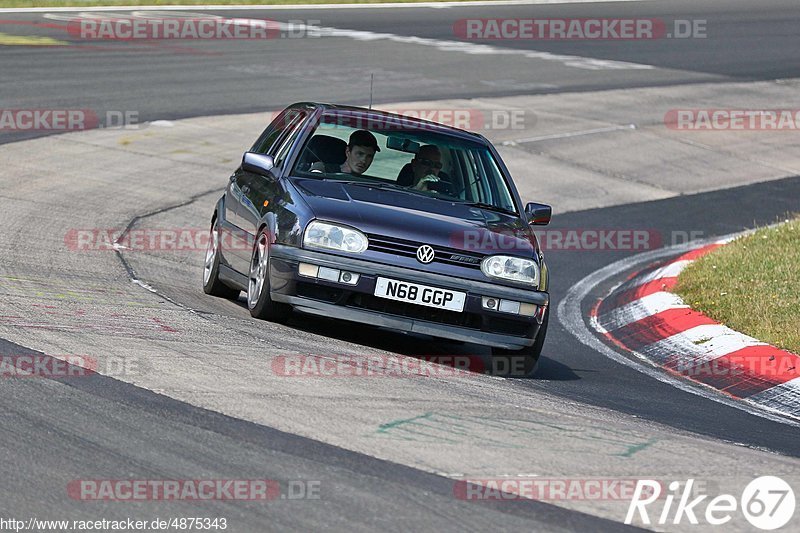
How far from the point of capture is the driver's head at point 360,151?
30.3ft

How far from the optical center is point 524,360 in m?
8.60

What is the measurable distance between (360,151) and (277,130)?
47.8 inches

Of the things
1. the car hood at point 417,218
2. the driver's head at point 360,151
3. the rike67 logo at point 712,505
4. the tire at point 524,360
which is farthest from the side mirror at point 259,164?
the rike67 logo at point 712,505

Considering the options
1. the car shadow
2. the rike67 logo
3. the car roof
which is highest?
the car roof

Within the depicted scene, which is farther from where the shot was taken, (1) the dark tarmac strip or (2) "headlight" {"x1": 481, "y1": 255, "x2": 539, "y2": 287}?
(2) "headlight" {"x1": 481, "y1": 255, "x2": 539, "y2": 287}

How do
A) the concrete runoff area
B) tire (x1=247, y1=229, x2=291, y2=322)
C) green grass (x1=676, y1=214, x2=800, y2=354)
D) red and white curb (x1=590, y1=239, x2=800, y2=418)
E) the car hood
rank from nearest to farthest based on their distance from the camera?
the concrete runoff area → the car hood → tire (x1=247, y1=229, x2=291, y2=322) → red and white curb (x1=590, y1=239, x2=800, y2=418) → green grass (x1=676, y1=214, x2=800, y2=354)

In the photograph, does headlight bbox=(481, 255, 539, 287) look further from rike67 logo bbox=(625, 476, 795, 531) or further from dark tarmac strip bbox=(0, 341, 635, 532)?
rike67 logo bbox=(625, 476, 795, 531)

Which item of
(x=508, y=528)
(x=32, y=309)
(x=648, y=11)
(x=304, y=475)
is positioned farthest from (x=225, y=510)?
(x=648, y=11)

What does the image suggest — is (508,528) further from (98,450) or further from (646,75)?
(646,75)

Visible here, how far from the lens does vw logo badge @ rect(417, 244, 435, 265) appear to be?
8117 millimetres

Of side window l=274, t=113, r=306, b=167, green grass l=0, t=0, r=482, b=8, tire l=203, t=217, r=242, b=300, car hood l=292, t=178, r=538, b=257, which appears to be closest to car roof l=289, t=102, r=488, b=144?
side window l=274, t=113, r=306, b=167

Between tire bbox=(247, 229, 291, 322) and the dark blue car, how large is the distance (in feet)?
0.04

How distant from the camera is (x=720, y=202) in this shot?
57.4 feet

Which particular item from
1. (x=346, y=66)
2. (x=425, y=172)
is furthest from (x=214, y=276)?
(x=346, y=66)
